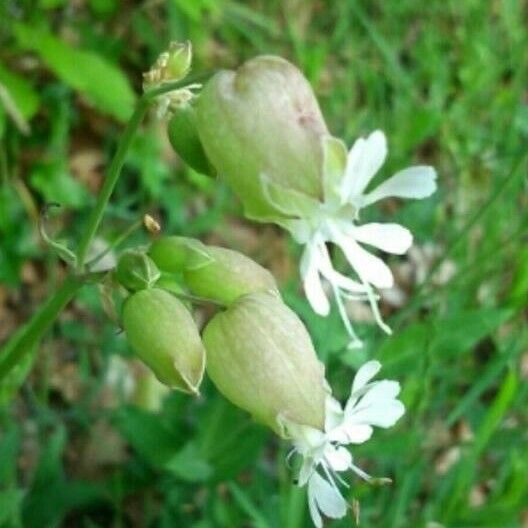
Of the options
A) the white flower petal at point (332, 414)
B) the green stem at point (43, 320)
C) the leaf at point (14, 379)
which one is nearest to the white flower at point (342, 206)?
the white flower petal at point (332, 414)

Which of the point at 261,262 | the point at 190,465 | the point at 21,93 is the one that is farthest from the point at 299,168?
the point at 261,262

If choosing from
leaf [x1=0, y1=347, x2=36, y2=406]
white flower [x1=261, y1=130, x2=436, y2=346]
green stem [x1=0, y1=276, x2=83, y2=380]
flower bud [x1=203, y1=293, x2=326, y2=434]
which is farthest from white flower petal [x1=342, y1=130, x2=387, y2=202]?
leaf [x1=0, y1=347, x2=36, y2=406]

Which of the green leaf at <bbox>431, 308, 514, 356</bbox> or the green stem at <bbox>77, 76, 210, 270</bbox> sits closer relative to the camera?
the green stem at <bbox>77, 76, 210, 270</bbox>

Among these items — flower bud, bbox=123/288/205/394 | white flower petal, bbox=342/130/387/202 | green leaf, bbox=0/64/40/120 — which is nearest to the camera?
white flower petal, bbox=342/130/387/202

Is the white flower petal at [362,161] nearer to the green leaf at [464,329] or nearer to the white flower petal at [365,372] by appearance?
the white flower petal at [365,372]

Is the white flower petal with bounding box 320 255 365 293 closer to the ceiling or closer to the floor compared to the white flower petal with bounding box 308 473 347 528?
closer to the ceiling

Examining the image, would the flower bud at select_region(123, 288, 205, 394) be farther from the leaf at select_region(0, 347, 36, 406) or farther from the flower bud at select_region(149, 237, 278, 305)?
the leaf at select_region(0, 347, 36, 406)

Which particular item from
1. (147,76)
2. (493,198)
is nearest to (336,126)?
(493,198)

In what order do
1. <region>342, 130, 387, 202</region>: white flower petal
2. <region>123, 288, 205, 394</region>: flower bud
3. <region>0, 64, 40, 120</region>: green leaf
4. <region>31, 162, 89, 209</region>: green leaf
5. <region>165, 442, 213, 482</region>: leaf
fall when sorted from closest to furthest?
<region>342, 130, 387, 202</region>: white flower petal, <region>123, 288, 205, 394</region>: flower bud, <region>165, 442, 213, 482</region>: leaf, <region>0, 64, 40, 120</region>: green leaf, <region>31, 162, 89, 209</region>: green leaf
